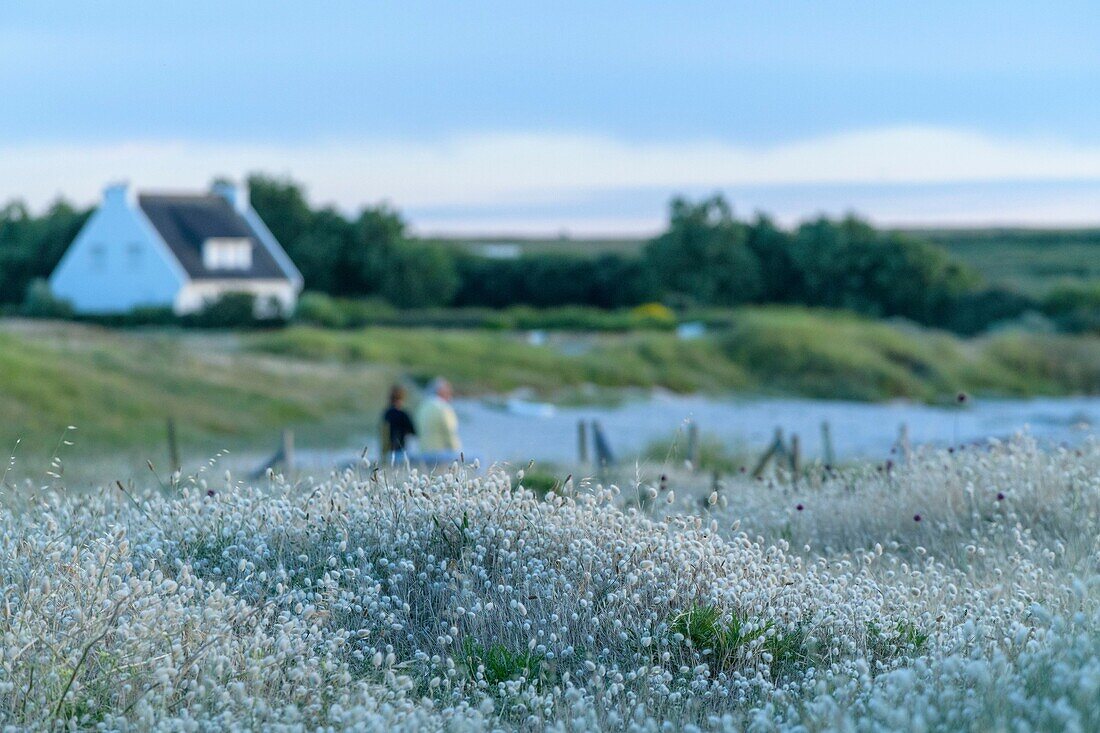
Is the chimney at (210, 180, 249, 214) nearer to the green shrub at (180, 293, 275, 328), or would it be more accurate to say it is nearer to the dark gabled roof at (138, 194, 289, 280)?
the dark gabled roof at (138, 194, 289, 280)

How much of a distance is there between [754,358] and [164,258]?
22.4 m

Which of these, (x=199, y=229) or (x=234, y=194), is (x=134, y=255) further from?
(x=234, y=194)

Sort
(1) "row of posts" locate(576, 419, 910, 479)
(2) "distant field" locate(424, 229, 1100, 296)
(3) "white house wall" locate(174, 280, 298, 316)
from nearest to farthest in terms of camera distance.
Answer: (1) "row of posts" locate(576, 419, 910, 479)
(3) "white house wall" locate(174, 280, 298, 316)
(2) "distant field" locate(424, 229, 1100, 296)

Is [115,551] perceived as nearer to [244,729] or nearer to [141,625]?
[141,625]

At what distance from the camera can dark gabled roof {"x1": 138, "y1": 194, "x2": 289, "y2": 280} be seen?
50.1m

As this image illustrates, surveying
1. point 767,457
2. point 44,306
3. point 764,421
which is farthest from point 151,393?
point 44,306

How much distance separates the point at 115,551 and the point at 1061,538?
555cm

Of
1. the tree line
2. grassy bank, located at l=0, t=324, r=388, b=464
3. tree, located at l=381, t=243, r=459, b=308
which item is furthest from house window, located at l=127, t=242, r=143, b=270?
grassy bank, located at l=0, t=324, r=388, b=464

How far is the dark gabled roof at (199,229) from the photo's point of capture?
50062 millimetres

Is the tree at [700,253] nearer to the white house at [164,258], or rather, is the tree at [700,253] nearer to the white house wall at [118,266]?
the white house at [164,258]

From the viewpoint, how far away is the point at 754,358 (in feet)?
142

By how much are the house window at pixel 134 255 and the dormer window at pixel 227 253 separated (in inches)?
93.7

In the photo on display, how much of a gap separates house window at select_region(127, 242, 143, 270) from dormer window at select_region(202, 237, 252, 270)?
2379 mm

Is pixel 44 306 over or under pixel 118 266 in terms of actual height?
under
